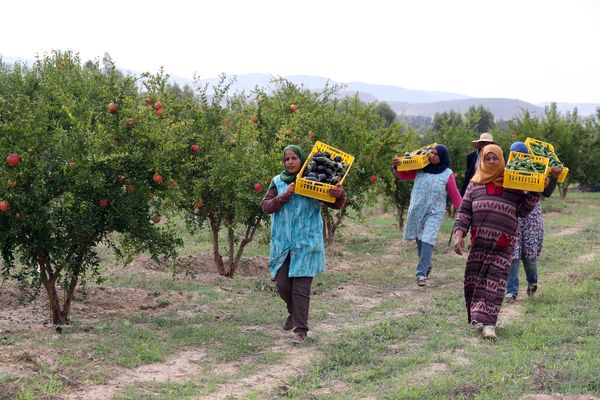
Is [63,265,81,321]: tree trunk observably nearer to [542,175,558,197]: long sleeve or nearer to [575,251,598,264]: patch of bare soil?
[542,175,558,197]: long sleeve

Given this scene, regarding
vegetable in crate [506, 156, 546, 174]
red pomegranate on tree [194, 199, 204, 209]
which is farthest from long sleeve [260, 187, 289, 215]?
red pomegranate on tree [194, 199, 204, 209]

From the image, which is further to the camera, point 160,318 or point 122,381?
point 160,318

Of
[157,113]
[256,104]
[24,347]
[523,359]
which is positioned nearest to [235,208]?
[157,113]

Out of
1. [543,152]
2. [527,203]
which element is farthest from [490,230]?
[543,152]

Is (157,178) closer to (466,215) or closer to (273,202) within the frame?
(273,202)

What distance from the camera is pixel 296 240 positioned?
20.9 feet

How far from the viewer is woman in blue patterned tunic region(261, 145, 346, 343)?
6332mm

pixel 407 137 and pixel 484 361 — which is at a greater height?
pixel 407 137

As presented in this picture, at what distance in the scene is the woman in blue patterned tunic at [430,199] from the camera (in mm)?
9102

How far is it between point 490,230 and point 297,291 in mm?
1796

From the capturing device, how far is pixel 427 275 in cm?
955

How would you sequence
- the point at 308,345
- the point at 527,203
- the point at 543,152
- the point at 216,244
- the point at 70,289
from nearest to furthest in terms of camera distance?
1. the point at 308,345
2. the point at 527,203
3. the point at 70,289
4. the point at 543,152
5. the point at 216,244

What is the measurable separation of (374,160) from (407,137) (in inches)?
54.8

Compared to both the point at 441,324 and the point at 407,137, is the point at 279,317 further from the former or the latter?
the point at 407,137
